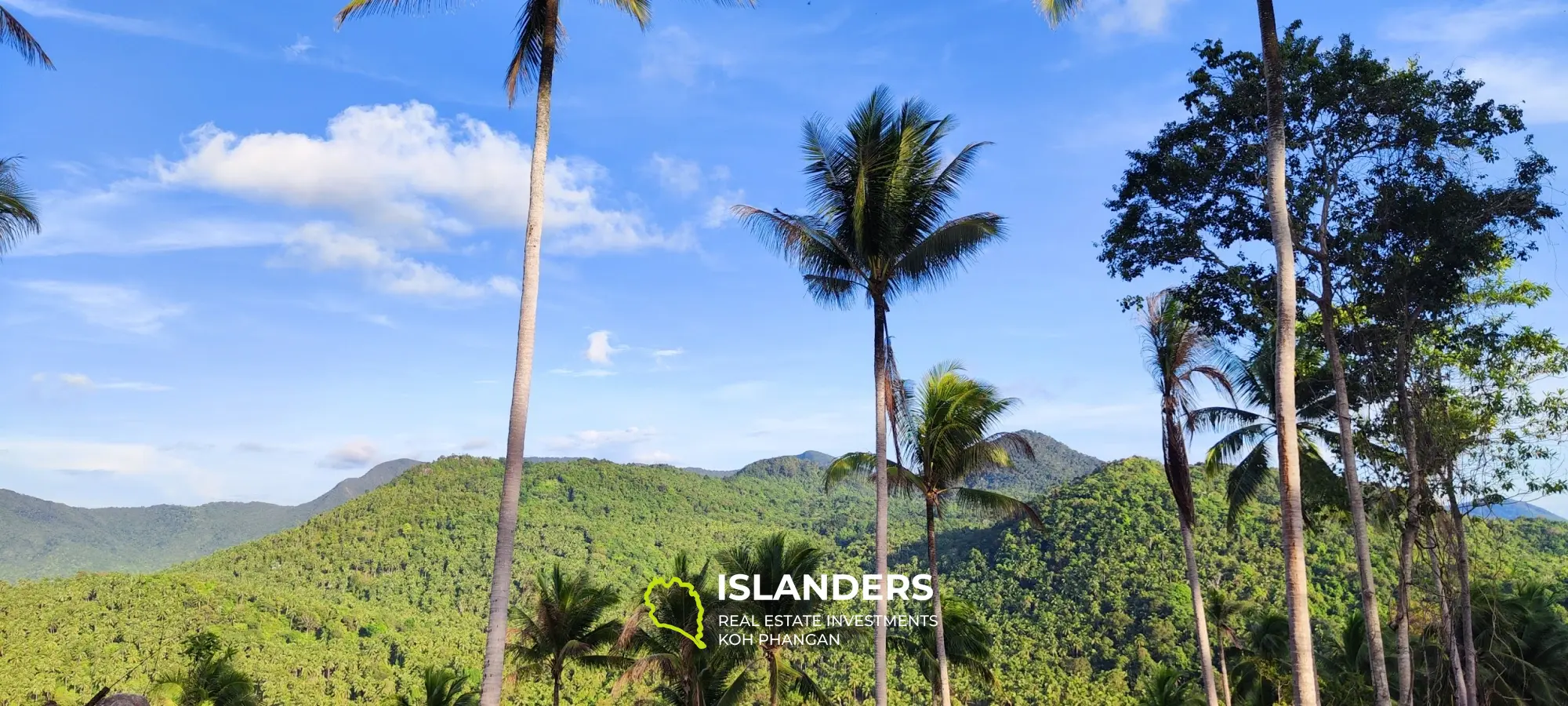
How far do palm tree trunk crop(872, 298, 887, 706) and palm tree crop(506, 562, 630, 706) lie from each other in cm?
1237

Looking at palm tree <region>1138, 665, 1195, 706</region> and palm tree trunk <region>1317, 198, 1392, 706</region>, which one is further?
palm tree <region>1138, 665, 1195, 706</region>

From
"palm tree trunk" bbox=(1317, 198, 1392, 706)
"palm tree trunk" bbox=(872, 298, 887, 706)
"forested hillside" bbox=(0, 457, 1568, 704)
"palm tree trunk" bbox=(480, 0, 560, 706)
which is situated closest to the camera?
"palm tree trunk" bbox=(480, 0, 560, 706)

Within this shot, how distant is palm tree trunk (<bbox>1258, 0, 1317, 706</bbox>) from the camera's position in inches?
348

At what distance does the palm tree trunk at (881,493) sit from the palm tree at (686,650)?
8.09 m

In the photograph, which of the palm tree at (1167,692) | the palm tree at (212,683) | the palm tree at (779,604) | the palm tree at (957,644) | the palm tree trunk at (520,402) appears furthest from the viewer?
the palm tree at (1167,692)

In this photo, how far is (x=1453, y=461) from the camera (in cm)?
1644

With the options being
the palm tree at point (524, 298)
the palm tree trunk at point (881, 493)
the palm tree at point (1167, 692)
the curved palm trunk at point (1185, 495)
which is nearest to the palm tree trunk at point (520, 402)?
the palm tree at point (524, 298)

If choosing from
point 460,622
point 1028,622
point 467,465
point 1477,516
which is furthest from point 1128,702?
point 467,465

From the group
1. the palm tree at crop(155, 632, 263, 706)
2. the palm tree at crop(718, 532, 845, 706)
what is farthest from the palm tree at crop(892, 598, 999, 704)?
the palm tree at crop(155, 632, 263, 706)

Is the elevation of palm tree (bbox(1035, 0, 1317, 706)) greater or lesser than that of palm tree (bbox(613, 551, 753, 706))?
greater

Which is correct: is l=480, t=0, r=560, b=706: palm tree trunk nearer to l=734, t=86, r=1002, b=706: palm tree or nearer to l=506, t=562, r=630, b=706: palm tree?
l=734, t=86, r=1002, b=706: palm tree

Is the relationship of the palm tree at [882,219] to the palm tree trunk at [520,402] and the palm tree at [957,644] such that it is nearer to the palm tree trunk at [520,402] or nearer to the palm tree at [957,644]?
the palm tree trunk at [520,402]

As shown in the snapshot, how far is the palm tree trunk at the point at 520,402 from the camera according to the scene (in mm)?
8414

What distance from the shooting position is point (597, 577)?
393 feet
